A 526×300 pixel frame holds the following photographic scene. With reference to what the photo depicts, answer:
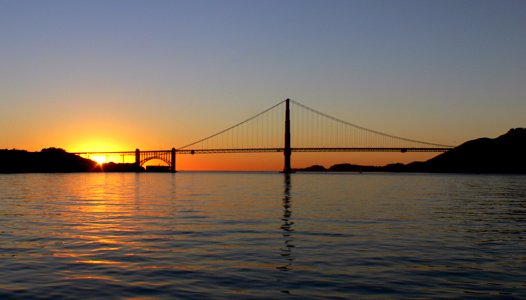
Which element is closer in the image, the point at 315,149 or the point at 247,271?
the point at 247,271

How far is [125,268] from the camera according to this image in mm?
12898

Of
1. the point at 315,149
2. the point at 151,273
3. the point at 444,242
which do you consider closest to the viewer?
the point at 151,273

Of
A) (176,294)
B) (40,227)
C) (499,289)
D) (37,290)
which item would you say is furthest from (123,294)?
(40,227)

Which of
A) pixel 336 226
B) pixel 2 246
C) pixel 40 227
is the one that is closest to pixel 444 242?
pixel 336 226

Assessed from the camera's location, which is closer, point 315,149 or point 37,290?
point 37,290

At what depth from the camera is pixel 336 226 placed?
22469mm

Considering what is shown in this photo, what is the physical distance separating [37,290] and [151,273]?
8.35ft

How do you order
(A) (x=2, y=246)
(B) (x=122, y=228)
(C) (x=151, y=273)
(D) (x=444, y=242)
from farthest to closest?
(B) (x=122, y=228) → (D) (x=444, y=242) → (A) (x=2, y=246) → (C) (x=151, y=273)

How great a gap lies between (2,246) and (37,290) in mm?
6695

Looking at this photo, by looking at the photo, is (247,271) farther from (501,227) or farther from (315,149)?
(315,149)

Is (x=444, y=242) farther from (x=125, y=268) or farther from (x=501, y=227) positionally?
(x=125, y=268)

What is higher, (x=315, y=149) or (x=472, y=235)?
(x=315, y=149)

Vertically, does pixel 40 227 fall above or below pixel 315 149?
below

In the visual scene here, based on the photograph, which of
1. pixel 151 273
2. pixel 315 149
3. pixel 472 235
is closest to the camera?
pixel 151 273
